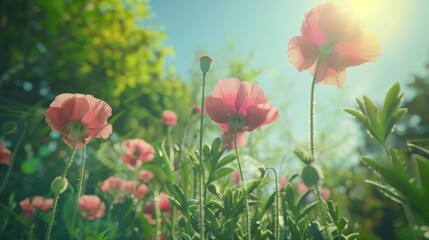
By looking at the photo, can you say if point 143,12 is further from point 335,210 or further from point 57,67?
point 335,210

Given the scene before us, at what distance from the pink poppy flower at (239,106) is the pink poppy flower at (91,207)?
2.75 feet

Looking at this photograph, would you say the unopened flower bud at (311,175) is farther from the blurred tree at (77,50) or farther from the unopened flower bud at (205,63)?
the blurred tree at (77,50)

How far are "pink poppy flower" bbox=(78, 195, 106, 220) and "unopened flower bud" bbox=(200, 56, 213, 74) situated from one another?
0.91 m

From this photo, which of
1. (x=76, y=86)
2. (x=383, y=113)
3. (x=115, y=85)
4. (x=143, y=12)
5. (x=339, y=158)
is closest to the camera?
(x=383, y=113)

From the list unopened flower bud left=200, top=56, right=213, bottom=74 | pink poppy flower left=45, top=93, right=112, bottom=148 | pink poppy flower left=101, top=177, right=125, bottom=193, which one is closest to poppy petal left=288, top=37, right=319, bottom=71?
unopened flower bud left=200, top=56, right=213, bottom=74

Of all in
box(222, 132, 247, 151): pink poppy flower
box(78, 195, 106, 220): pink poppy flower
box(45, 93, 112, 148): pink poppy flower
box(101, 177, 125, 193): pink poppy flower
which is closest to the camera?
box(45, 93, 112, 148): pink poppy flower

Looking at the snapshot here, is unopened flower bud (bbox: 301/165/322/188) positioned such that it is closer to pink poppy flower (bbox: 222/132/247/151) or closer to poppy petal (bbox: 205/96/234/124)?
poppy petal (bbox: 205/96/234/124)

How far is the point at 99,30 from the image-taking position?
613cm

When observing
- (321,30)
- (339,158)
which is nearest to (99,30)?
(339,158)

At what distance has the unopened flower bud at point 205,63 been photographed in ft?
3.14

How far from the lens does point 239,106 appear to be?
1.05 meters

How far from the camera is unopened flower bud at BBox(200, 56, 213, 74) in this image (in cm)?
96

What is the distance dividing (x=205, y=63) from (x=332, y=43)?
341 millimetres

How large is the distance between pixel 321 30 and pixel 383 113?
311mm
